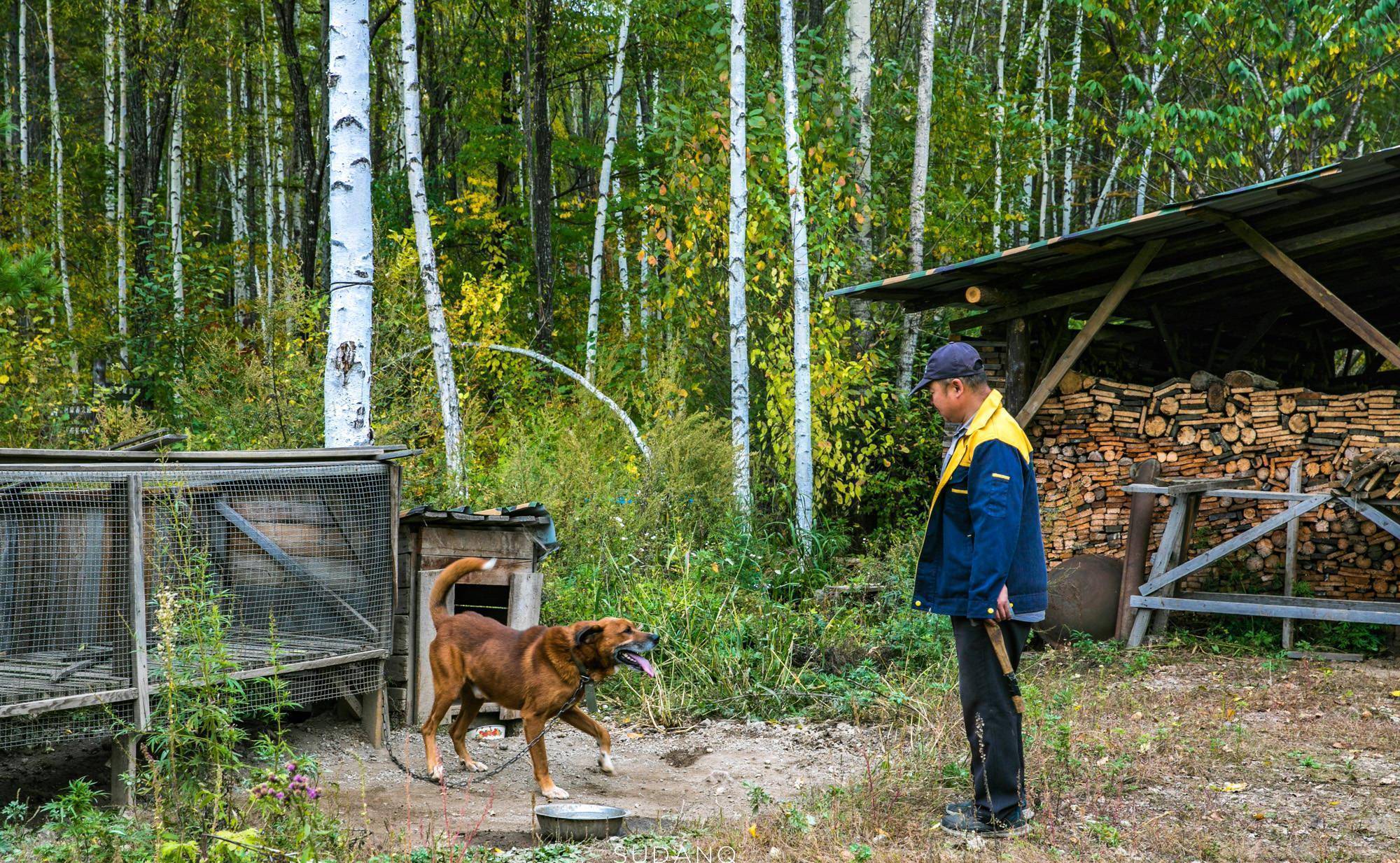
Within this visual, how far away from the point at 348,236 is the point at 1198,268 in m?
7.05

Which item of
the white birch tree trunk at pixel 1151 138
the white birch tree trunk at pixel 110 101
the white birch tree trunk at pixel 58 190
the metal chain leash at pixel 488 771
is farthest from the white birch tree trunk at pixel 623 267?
the metal chain leash at pixel 488 771

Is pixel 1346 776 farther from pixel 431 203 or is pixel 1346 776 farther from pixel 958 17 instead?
pixel 958 17

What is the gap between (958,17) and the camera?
85.4ft

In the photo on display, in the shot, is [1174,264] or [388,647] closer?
[388,647]

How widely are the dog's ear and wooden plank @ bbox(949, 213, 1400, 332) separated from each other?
672 centimetres

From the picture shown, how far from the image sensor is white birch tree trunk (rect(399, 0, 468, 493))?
10695 millimetres

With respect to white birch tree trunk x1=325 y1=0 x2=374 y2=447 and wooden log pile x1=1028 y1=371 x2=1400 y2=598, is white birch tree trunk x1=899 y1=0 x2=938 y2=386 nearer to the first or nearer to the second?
wooden log pile x1=1028 y1=371 x2=1400 y2=598

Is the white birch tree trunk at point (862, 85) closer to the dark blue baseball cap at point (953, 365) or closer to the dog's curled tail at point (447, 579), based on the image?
the dog's curled tail at point (447, 579)

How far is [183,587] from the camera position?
4.60 meters

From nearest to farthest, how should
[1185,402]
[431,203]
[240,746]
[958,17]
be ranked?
[240,746] < [1185,402] < [431,203] < [958,17]

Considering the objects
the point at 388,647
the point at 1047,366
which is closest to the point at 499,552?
the point at 388,647

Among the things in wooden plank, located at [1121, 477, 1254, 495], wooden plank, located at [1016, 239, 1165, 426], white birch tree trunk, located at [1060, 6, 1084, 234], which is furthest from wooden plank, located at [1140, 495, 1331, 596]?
white birch tree trunk, located at [1060, 6, 1084, 234]

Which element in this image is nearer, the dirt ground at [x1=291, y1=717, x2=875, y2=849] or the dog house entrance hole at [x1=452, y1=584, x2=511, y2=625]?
the dirt ground at [x1=291, y1=717, x2=875, y2=849]

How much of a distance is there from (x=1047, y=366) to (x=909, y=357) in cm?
332
